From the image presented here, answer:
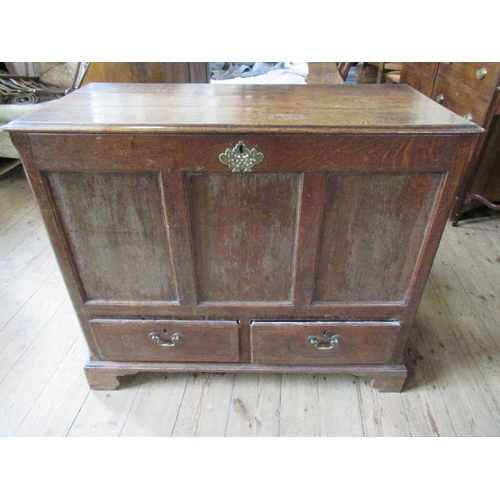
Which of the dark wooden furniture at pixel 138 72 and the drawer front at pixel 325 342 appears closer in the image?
the drawer front at pixel 325 342

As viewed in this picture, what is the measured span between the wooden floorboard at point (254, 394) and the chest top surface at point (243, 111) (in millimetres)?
811

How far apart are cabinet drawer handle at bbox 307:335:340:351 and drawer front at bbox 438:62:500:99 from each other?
52.4 inches

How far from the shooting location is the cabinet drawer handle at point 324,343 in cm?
106

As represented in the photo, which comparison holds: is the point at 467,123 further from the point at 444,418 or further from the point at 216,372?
the point at 216,372

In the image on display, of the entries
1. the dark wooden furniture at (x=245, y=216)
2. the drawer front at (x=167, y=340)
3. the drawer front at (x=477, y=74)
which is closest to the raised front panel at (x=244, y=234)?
the dark wooden furniture at (x=245, y=216)

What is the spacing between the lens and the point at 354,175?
2.73ft

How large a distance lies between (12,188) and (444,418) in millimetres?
2666

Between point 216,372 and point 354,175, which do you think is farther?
point 216,372

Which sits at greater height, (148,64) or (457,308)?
(148,64)

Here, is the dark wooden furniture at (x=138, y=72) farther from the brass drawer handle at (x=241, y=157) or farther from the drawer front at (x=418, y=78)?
the drawer front at (x=418, y=78)

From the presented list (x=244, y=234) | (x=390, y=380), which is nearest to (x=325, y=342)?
(x=390, y=380)

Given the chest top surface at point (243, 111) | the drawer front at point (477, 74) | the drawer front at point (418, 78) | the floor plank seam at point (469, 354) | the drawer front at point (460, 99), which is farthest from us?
the drawer front at point (418, 78)

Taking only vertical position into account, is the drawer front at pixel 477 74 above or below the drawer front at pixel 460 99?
above

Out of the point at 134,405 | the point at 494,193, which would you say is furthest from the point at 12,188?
the point at 494,193
